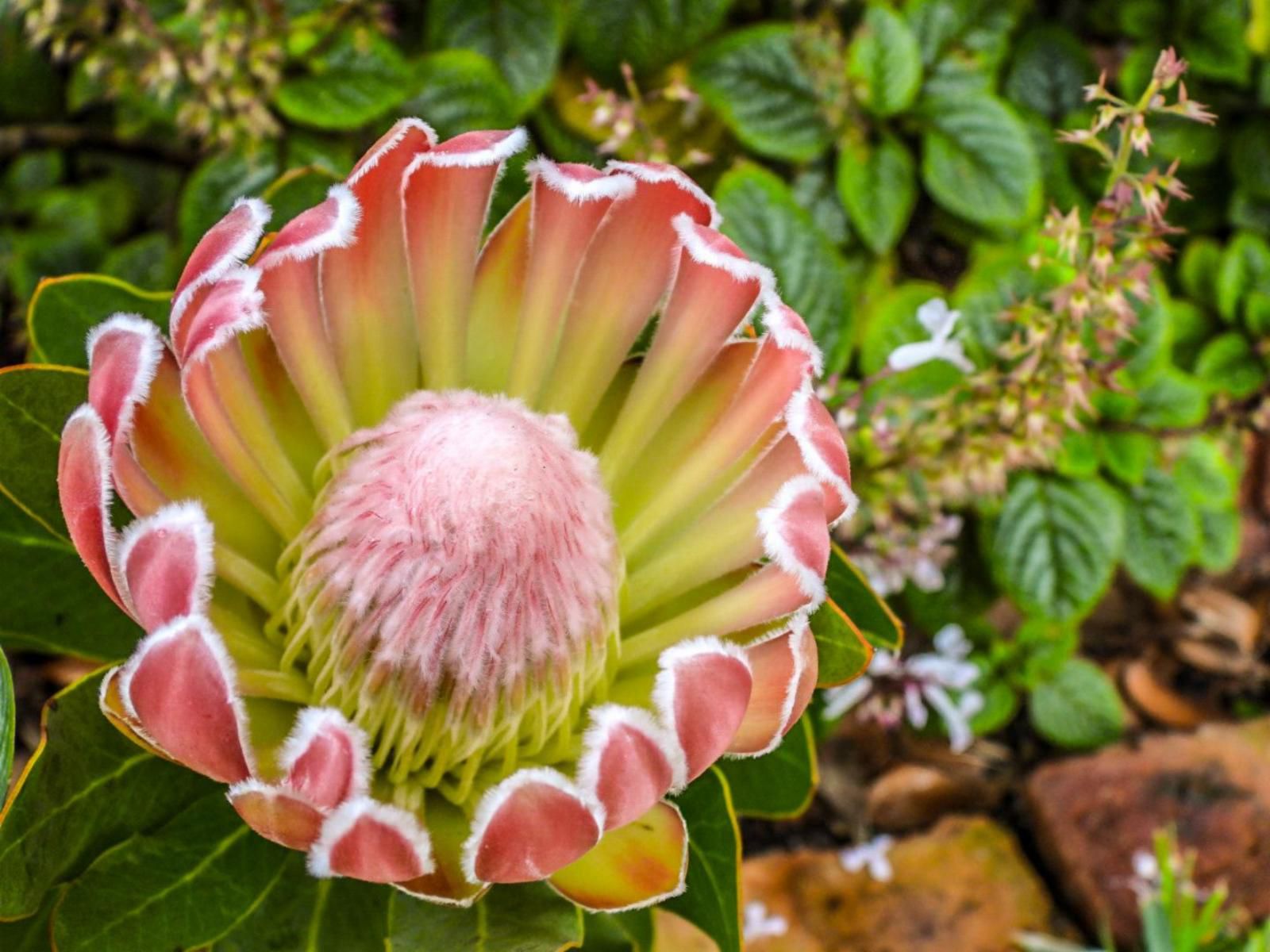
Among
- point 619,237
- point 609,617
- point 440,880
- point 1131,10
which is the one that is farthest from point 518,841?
A: point 1131,10

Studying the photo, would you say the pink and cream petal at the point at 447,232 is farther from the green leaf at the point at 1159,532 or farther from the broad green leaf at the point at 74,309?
the green leaf at the point at 1159,532

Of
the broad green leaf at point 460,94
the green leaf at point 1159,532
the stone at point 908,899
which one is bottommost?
the stone at point 908,899

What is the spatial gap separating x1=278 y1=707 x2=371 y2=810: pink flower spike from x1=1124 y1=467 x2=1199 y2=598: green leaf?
1419 millimetres

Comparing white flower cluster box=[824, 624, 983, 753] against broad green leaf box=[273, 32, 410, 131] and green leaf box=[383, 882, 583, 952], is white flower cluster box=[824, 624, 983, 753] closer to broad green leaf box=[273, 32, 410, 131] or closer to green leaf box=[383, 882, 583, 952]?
green leaf box=[383, 882, 583, 952]

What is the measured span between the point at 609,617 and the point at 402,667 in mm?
187

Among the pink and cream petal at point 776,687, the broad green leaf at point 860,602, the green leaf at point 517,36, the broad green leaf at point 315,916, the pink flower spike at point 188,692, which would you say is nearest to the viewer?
the pink flower spike at point 188,692

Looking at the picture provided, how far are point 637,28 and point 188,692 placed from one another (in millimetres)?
1361

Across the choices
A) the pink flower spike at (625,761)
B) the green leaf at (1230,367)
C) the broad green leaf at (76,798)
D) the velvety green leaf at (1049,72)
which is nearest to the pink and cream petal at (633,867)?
the pink flower spike at (625,761)

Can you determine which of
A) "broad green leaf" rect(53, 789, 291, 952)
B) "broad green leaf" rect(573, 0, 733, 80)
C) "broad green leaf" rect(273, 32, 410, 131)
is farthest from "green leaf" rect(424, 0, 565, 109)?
"broad green leaf" rect(53, 789, 291, 952)

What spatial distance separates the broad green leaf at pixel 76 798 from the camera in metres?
0.95

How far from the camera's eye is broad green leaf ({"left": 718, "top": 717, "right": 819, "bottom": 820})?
1.28m

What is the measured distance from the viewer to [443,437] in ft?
3.28

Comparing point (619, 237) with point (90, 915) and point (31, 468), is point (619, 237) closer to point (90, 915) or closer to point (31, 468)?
point (31, 468)

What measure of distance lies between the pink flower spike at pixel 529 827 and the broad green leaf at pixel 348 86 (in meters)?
1.16
